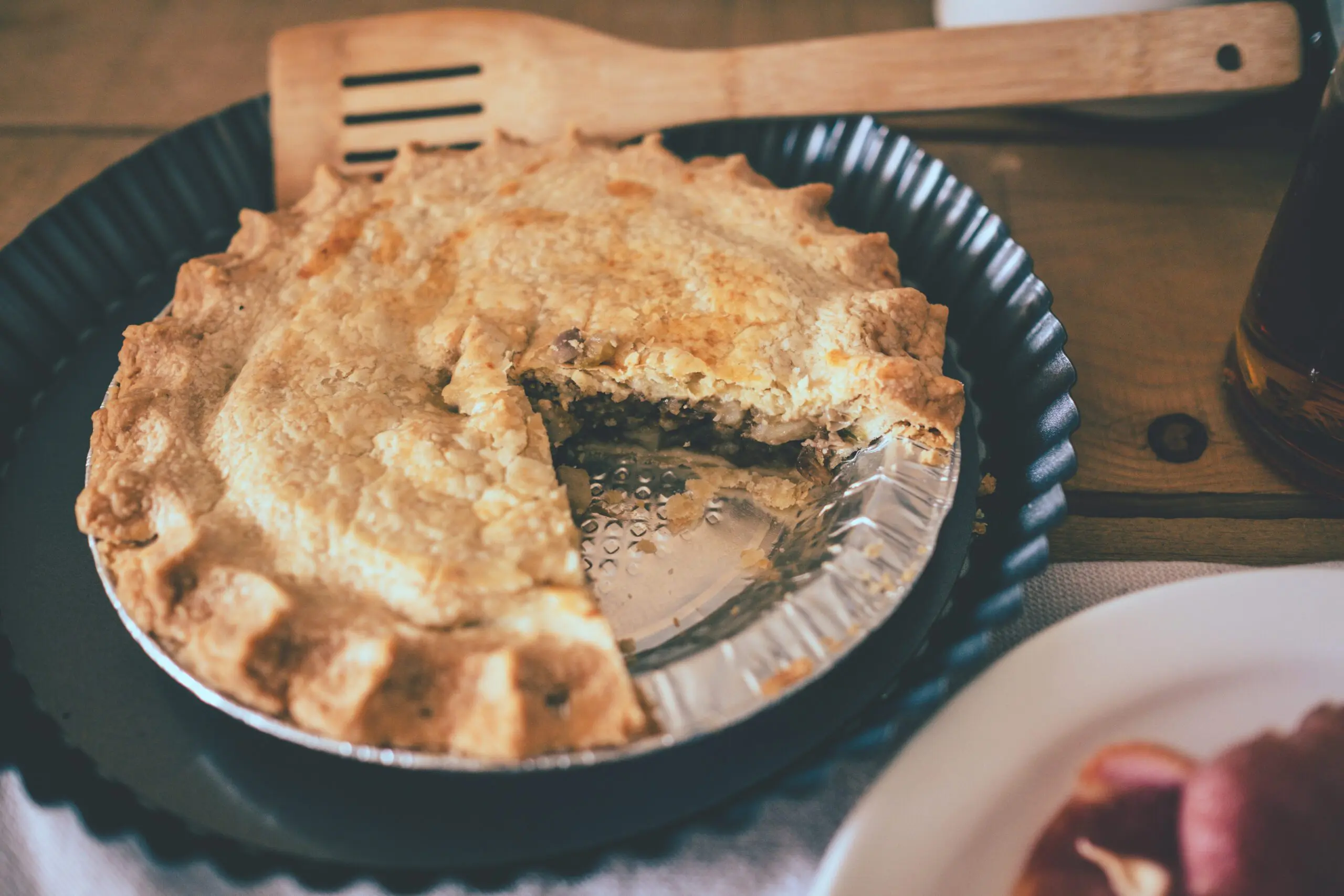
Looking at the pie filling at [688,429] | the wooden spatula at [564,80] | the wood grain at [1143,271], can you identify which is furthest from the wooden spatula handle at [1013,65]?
the pie filling at [688,429]

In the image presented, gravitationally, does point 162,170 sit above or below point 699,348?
above

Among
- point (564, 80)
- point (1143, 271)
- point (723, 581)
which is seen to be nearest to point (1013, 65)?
point (1143, 271)

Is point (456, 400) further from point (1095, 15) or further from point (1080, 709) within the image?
point (1095, 15)

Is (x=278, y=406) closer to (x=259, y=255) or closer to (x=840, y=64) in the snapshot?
(x=259, y=255)

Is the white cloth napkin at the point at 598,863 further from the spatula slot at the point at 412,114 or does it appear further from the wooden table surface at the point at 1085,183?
the spatula slot at the point at 412,114

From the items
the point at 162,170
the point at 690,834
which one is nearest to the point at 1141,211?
the point at 690,834

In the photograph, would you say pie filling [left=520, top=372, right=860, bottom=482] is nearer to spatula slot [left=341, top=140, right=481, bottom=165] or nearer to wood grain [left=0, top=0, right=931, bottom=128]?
spatula slot [left=341, top=140, right=481, bottom=165]
